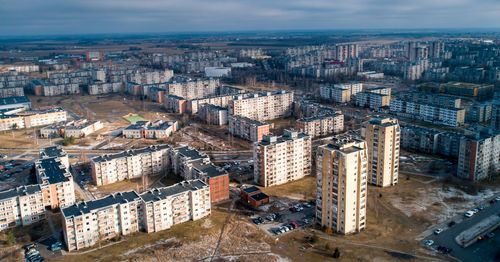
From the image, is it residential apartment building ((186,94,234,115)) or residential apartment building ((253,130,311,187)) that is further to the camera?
residential apartment building ((186,94,234,115))

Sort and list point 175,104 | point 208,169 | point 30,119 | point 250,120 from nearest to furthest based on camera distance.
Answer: point 208,169 → point 250,120 → point 30,119 → point 175,104

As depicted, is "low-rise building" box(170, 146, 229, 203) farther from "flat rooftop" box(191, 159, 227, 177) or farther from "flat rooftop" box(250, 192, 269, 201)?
"flat rooftop" box(250, 192, 269, 201)

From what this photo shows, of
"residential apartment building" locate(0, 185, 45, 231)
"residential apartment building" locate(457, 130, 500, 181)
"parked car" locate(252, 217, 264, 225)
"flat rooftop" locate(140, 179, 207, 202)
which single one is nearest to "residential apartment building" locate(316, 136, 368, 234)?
"parked car" locate(252, 217, 264, 225)

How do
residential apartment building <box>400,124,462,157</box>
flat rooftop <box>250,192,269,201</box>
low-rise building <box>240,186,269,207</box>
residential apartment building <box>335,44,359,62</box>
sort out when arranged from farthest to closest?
residential apartment building <box>335,44,359,62</box>
residential apartment building <box>400,124,462,157</box>
flat rooftop <box>250,192,269,201</box>
low-rise building <box>240,186,269,207</box>

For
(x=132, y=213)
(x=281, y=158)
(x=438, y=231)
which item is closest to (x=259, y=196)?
(x=281, y=158)

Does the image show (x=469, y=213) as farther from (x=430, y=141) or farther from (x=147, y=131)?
(x=147, y=131)

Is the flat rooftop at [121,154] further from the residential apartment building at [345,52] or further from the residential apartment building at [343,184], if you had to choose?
the residential apartment building at [345,52]

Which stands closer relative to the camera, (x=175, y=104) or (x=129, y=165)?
(x=129, y=165)
